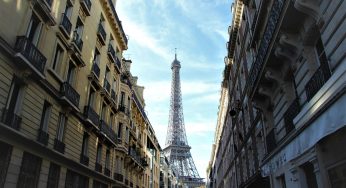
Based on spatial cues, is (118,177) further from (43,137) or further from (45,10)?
(45,10)

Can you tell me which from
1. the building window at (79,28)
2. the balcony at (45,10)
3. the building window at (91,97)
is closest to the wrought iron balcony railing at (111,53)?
the building window at (91,97)

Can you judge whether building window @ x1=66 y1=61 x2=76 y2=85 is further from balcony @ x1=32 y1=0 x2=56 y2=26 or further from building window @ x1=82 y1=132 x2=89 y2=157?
building window @ x1=82 y1=132 x2=89 y2=157

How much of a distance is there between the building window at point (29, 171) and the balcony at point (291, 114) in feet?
40.1

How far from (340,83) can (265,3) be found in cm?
952

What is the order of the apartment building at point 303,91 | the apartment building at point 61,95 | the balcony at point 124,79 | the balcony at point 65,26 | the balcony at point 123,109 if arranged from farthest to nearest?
the balcony at point 124,79 → the balcony at point 123,109 → the balcony at point 65,26 → the apartment building at point 61,95 → the apartment building at point 303,91

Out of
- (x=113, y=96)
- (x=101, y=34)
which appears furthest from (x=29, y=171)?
(x=113, y=96)

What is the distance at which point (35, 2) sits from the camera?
56.0 feet

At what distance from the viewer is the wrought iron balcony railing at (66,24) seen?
20.7 meters

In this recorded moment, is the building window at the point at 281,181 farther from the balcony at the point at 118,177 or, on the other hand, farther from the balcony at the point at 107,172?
the balcony at the point at 118,177

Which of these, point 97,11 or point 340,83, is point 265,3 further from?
point 97,11

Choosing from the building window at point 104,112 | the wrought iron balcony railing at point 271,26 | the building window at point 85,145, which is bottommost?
the building window at point 85,145

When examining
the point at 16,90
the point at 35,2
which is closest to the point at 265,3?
the point at 35,2

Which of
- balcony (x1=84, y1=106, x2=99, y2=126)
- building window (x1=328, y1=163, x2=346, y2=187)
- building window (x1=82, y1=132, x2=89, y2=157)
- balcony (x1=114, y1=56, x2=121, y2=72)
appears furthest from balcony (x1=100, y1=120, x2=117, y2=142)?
building window (x1=328, y1=163, x2=346, y2=187)

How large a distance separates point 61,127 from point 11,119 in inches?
228
